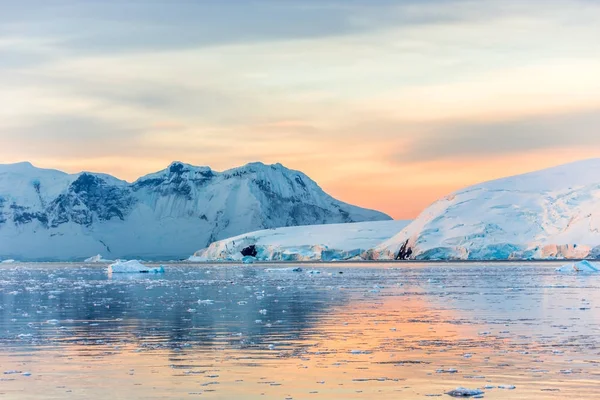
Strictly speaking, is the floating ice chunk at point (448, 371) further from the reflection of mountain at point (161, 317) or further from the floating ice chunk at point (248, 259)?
the floating ice chunk at point (248, 259)

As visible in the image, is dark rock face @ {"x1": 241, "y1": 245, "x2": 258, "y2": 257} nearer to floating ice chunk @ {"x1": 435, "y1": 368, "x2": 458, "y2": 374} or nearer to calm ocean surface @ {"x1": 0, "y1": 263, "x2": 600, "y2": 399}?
calm ocean surface @ {"x1": 0, "y1": 263, "x2": 600, "y2": 399}

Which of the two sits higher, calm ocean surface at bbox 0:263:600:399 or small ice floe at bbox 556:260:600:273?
small ice floe at bbox 556:260:600:273

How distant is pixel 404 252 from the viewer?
Answer: 127 m

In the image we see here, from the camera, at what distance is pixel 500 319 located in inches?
947

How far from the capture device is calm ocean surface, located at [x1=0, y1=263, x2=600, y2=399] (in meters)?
13.5

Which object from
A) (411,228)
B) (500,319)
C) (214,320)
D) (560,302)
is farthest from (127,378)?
(411,228)

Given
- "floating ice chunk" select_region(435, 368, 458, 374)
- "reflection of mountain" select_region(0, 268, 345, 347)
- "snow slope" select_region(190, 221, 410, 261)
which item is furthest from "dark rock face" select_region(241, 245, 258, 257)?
"floating ice chunk" select_region(435, 368, 458, 374)

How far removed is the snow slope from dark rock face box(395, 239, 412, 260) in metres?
10.0

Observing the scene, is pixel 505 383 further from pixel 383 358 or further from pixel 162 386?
pixel 162 386

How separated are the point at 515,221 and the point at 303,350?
3995 inches

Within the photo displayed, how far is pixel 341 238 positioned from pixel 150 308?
4423 inches

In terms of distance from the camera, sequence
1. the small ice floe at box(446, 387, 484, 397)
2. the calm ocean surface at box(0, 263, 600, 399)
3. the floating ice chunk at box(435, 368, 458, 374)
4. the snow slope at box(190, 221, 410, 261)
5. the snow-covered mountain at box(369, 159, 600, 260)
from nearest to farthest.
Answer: the small ice floe at box(446, 387, 484, 397) → the calm ocean surface at box(0, 263, 600, 399) → the floating ice chunk at box(435, 368, 458, 374) → the snow-covered mountain at box(369, 159, 600, 260) → the snow slope at box(190, 221, 410, 261)

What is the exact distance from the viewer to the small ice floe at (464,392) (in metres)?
12.6

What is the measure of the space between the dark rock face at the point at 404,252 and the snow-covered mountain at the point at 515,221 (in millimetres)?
138
